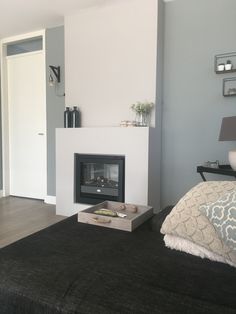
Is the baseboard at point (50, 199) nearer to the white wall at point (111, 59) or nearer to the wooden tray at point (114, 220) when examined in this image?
the white wall at point (111, 59)

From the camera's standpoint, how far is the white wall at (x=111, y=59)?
10.8 ft

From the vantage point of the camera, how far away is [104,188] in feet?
11.4

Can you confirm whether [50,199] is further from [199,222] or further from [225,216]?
[225,216]

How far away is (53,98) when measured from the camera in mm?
4184

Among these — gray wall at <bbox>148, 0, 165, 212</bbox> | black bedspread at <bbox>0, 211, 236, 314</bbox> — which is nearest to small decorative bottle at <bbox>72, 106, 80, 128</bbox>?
gray wall at <bbox>148, 0, 165, 212</bbox>

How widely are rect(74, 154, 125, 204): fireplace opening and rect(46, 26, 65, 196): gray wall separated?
2.80ft

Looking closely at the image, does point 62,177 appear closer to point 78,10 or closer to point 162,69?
point 162,69

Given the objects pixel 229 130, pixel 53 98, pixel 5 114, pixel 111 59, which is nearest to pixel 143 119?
pixel 111 59

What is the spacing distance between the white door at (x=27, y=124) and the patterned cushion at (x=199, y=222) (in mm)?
3325

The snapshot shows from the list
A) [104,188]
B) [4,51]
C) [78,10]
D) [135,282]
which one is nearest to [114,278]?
[135,282]

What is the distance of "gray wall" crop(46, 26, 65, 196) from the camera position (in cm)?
407

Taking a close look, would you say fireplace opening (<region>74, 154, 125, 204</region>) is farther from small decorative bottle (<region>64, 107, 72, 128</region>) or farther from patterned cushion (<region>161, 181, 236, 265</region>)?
patterned cushion (<region>161, 181, 236, 265</region>)

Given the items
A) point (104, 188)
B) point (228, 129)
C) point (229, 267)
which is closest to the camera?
point (229, 267)

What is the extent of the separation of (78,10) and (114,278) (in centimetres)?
346
